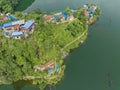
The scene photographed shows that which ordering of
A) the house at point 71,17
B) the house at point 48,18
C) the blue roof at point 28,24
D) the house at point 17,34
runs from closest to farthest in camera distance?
the house at point 17,34
the blue roof at point 28,24
the house at point 48,18
the house at point 71,17

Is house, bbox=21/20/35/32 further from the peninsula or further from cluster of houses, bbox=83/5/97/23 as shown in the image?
cluster of houses, bbox=83/5/97/23

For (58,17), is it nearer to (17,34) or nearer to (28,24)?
(28,24)

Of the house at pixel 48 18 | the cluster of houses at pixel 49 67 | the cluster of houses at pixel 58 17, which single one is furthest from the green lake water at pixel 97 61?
the house at pixel 48 18

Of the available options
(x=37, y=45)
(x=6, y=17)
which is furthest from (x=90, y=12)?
(x=37, y=45)

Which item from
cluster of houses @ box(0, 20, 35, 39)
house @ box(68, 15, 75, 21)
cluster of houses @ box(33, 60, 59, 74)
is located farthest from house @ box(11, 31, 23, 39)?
house @ box(68, 15, 75, 21)

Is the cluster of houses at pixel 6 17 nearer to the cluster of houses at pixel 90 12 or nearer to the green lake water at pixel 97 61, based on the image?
the green lake water at pixel 97 61

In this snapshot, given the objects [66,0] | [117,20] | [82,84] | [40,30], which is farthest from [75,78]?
[66,0]

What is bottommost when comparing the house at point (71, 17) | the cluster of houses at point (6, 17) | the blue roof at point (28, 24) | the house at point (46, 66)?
the house at point (46, 66)
